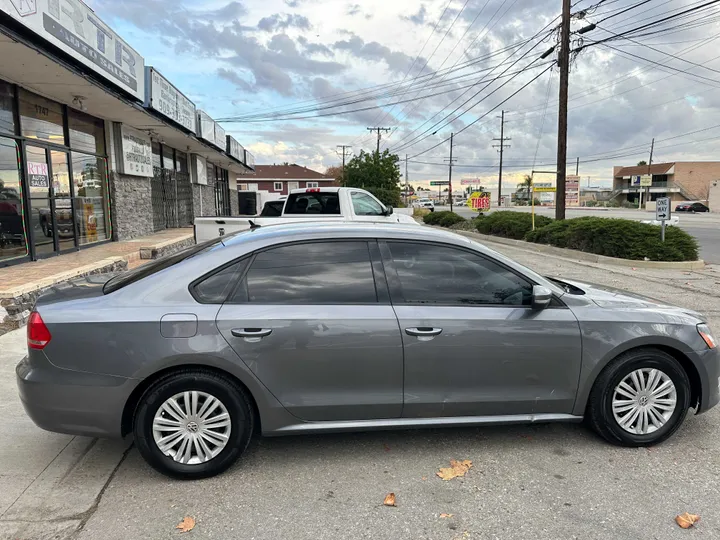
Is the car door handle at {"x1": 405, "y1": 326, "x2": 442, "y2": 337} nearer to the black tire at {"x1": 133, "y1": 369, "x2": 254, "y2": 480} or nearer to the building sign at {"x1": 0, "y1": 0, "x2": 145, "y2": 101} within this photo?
the black tire at {"x1": 133, "y1": 369, "x2": 254, "y2": 480}

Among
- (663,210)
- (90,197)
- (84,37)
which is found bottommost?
(663,210)

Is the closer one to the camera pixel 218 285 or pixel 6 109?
pixel 218 285

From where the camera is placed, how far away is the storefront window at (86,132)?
1173cm

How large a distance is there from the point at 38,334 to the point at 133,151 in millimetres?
13219

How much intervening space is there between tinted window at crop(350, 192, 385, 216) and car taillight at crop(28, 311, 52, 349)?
7507 mm

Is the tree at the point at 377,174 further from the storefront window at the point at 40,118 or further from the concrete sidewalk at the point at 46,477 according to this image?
the concrete sidewalk at the point at 46,477

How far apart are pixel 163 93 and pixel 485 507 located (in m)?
13.8

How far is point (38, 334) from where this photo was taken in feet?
10.1

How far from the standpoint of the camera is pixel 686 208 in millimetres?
63625

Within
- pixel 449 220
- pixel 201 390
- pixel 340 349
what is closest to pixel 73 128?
pixel 201 390

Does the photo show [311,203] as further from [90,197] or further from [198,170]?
[198,170]

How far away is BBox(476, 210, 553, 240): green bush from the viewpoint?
61.8 feet

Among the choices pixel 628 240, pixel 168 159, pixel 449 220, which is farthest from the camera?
pixel 449 220

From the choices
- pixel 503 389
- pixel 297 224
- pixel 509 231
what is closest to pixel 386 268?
pixel 297 224
